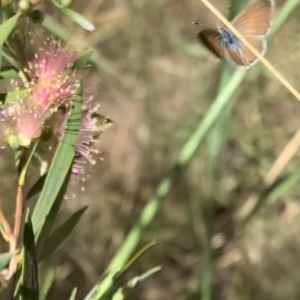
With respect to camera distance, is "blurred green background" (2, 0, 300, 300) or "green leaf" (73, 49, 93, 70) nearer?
"green leaf" (73, 49, 93, 70)

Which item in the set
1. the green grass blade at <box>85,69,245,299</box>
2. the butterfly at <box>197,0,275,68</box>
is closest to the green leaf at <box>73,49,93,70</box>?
the butterfly at <box>197,0,275,68</box>

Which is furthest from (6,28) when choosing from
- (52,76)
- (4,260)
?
(4,260)

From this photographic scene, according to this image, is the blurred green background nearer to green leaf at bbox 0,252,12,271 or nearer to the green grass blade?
the green grass blade

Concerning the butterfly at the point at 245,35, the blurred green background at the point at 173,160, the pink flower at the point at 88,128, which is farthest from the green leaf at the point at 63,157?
the blurred green background at the point at 173,160

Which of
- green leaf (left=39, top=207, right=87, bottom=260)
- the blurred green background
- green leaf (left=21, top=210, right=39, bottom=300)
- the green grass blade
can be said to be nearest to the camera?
green leaf (left=21, top=210, right=39, bottom=300)

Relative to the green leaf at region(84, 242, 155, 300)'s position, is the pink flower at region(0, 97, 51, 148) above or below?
above

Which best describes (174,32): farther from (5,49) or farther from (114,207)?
(5,49)

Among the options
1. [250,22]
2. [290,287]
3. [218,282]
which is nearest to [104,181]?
[218,282]
